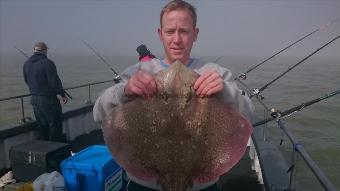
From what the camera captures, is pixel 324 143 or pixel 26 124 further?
pixel 324 143

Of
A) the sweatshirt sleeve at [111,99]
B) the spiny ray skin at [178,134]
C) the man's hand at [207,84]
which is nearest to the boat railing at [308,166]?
the spiny ray skin at [178,134]

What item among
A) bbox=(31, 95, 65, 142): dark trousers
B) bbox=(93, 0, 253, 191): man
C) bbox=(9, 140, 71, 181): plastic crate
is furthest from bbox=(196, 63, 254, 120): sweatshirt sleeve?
bbox=(31, 95, 65, 142): dark trousers

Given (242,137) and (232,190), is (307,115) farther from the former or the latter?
(242,137)

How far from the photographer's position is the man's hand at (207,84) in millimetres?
2000

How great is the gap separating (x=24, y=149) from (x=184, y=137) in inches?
182

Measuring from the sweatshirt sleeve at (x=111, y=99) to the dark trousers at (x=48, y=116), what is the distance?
5.54m

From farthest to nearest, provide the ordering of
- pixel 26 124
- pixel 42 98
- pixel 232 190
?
pixel 42 98, pixel 26 124, pixel 232 190

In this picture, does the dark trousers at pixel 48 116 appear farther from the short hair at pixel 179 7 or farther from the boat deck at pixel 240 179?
the short hair at pixel 179 7

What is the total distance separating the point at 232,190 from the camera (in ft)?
19.5

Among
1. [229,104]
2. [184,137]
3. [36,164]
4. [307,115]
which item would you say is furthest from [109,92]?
[307,115]

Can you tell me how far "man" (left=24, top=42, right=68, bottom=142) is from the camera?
7.68m

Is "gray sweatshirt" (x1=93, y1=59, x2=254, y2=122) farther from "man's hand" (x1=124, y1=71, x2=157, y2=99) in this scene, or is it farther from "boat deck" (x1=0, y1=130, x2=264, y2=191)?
"boat deck" (x1=0, y1=130, x2=264, y2=191)

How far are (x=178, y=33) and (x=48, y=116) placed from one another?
6.02m

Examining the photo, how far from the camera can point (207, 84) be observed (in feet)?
6.56
